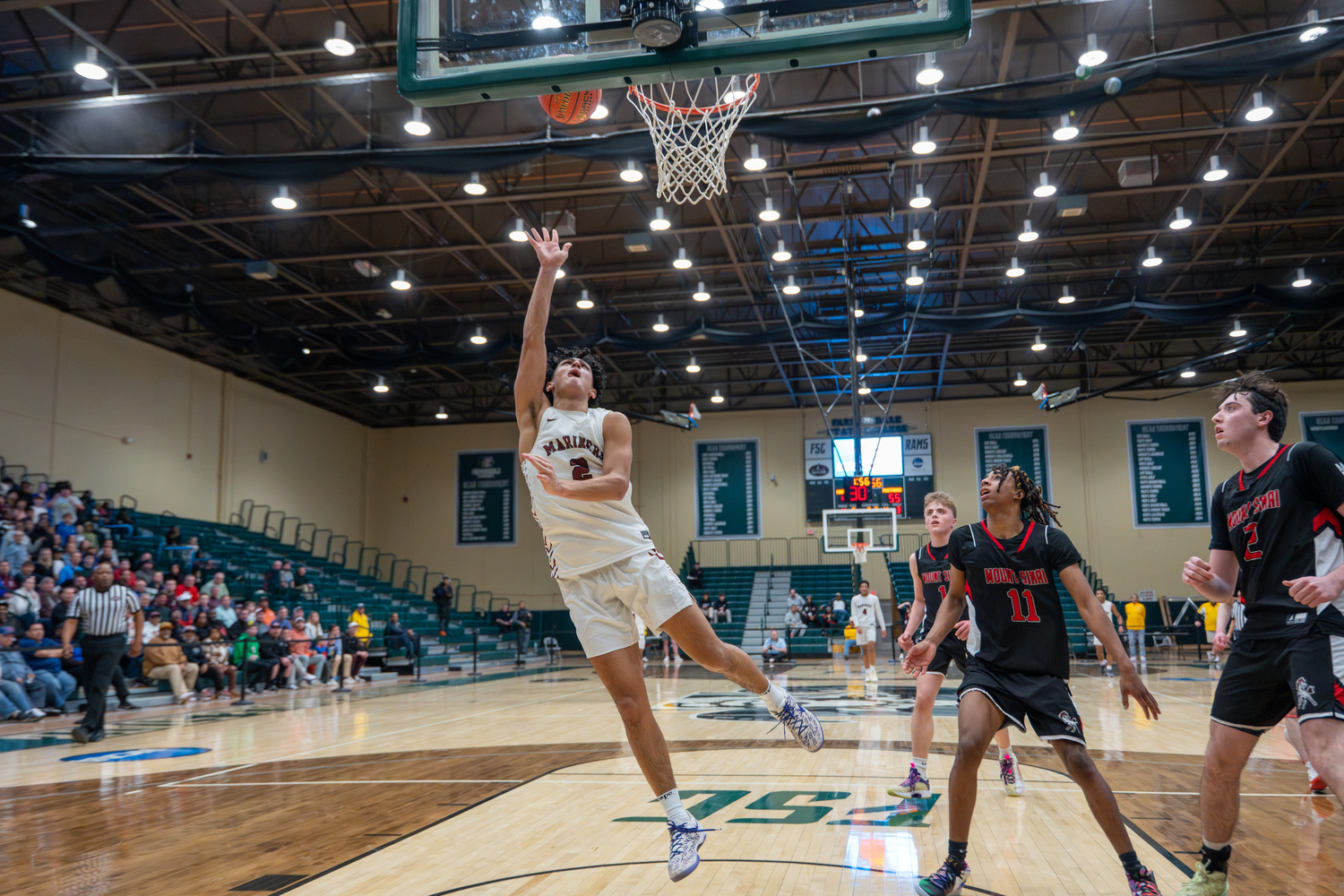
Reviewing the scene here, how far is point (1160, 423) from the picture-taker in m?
28.1

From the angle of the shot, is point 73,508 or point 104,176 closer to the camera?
point 104,176

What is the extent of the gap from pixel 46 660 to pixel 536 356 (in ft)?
38.0

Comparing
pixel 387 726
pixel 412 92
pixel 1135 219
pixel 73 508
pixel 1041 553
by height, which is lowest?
pixel 387 726

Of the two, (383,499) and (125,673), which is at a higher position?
(383,499)

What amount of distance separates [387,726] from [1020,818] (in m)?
7.73

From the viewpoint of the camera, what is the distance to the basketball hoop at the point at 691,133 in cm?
771

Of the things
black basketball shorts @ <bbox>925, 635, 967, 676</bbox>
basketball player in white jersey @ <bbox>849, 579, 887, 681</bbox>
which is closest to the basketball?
black basketball shorts @ <bbox>925, 635, 967, 676</bbox>

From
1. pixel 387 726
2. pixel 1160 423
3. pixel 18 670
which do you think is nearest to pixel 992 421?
pixel 1160 423

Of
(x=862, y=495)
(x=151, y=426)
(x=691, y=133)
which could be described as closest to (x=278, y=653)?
(x=151, y=426)

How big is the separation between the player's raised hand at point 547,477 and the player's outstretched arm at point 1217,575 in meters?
2.57

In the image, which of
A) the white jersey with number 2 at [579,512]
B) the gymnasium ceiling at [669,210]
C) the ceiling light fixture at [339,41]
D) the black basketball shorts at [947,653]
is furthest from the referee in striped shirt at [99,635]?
the black basketball shorts at [947,653]

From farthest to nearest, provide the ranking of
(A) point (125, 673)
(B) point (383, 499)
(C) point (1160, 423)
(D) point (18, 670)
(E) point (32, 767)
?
(B) point (383, 499) < (C) point (1160, 423) < (A) point (125, 673) < (D) point (18, 670) < (E) point (32, 767)

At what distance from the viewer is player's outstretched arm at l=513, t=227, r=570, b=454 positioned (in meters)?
4.12

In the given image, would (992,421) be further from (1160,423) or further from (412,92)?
(412,92)
